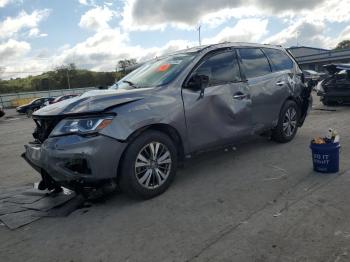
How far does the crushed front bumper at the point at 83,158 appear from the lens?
11.7ft

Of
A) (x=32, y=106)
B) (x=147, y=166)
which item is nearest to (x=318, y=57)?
(x=32, y=106)

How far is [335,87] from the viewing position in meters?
11.7

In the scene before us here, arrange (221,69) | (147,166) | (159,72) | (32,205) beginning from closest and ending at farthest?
1. (147,166)
2. (32,205)
3. (159,72)
4. (221,69)

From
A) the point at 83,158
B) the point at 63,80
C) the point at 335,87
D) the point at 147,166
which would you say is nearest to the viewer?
the point at 83,158

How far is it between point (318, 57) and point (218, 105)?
59.5 metres

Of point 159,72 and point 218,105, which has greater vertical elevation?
point 159,72

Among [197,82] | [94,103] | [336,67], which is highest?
[336,67]

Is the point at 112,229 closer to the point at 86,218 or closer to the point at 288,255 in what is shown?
the point at 86,218

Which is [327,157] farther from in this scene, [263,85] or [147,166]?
[147,166]

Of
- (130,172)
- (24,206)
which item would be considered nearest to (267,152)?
(130,172)

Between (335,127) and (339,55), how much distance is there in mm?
53105

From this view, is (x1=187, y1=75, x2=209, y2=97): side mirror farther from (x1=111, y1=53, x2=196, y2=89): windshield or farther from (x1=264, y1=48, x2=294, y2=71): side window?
(x1=264, y1=48, x2=294, y2=71): side window

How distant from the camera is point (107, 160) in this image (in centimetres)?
362

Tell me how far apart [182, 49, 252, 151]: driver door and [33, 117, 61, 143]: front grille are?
1572mm
